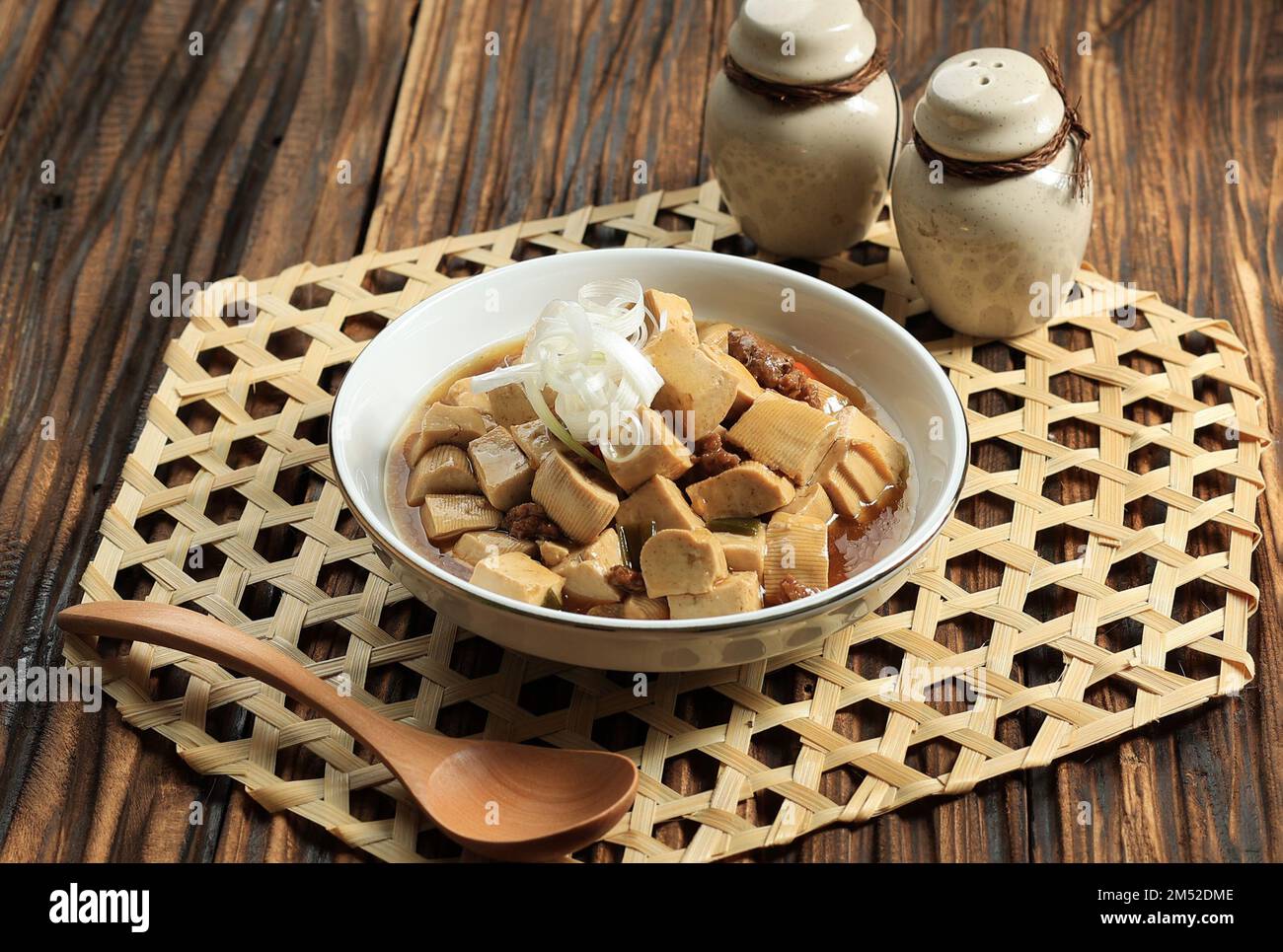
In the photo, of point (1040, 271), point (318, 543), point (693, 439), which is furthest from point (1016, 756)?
point (318, 543)

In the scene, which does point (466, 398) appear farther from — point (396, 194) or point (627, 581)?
point (396, 194)

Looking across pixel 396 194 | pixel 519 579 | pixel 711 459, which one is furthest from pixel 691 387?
pixel 396 194

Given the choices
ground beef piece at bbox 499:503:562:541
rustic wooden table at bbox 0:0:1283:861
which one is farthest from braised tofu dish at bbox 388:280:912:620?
rustic wooden table at bbox 0:0:1283:861

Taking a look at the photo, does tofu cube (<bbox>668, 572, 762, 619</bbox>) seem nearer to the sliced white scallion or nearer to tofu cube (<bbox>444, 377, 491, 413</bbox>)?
the sliced white scallion

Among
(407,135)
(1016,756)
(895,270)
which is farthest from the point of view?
(407,135)

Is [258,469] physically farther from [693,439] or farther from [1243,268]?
[1243,268]
